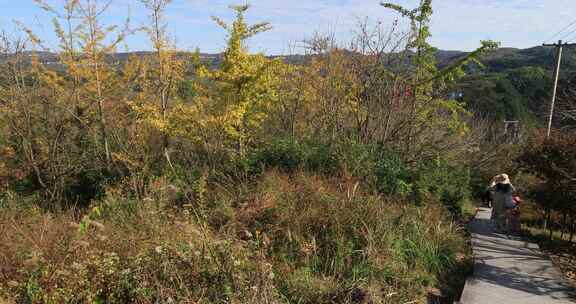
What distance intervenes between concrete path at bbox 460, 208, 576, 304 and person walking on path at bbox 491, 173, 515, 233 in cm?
105

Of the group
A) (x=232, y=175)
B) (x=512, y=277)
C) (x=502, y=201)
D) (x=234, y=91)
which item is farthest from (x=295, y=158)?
(x=502, y=201)

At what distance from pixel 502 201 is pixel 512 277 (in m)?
3.13

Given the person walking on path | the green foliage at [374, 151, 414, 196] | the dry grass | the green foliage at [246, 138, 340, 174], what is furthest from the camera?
the person walking on path

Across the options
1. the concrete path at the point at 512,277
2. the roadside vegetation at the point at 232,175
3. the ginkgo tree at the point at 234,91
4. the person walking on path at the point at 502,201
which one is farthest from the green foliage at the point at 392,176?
the ginkgo tree at the point at 234,91

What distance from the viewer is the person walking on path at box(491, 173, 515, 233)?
7.83m

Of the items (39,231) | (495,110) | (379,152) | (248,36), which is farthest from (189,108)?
(495,110)

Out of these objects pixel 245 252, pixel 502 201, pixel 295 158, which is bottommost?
pixel 502 201

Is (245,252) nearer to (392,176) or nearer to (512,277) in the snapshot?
(512,277)

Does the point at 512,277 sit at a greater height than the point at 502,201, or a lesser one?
lesser

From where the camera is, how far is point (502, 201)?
25.9ft

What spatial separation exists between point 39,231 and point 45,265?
89cm

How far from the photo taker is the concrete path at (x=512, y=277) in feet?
14.9

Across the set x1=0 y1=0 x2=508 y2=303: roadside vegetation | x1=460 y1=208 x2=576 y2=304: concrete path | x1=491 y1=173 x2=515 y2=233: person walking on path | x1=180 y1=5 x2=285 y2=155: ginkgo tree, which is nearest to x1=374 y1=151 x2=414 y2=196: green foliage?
x1=0 y1=0 x2=508 y2=303: roadside vegetation

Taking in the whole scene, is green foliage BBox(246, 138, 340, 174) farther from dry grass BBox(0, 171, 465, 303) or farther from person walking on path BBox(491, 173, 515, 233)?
person walking on path BBox(491, 173, 515, 233)
